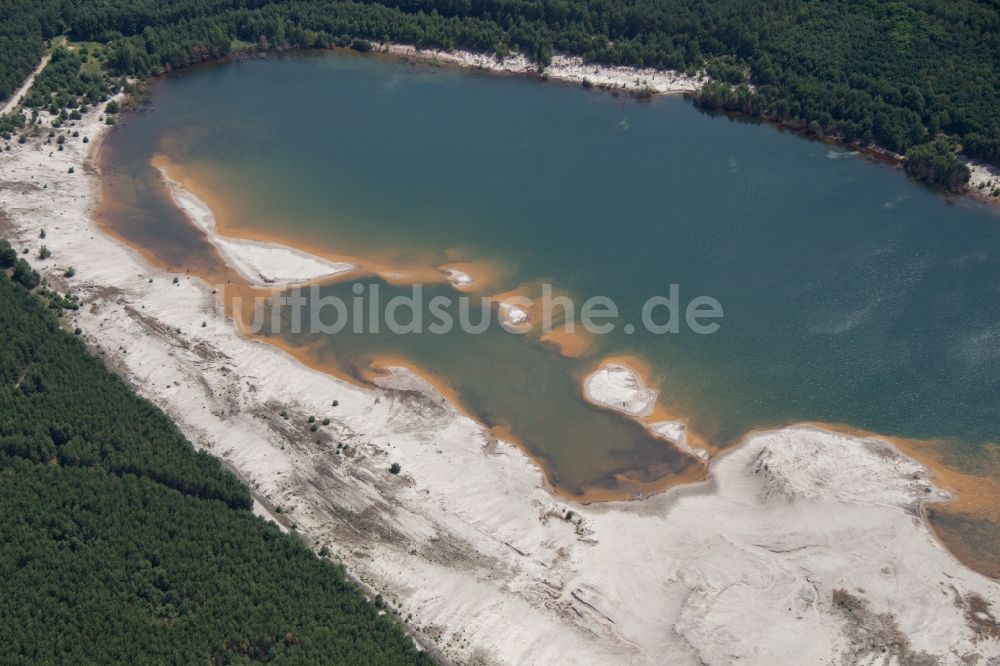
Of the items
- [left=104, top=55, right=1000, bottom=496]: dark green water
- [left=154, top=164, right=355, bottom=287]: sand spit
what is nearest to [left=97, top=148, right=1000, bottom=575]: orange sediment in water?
[left=154, top=164, right=355, bottom=287]: sand spit

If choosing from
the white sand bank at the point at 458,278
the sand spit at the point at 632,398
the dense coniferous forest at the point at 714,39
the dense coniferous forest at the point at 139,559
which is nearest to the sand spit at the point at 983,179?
the dense coniferous forest at the point at 714,39

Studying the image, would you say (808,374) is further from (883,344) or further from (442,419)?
(442,419)

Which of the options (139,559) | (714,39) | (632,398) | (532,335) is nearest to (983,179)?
(714,39)

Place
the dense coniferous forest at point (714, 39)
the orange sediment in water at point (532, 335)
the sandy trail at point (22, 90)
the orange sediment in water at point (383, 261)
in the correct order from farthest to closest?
the dense coniferous forest at point (714, 39) < the sandy trail at point (22, 90) < the orange sediment in water at point (383, 261) < the orange sediment in water at point (532, 335)

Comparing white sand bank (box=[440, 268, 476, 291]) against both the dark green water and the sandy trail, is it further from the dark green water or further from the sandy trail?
the sandy trail

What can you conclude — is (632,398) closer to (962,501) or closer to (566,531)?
(566,531)

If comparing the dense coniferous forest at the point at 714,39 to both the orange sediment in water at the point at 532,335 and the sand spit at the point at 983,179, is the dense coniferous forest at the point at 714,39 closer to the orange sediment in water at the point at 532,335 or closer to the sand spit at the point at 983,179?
the sand spit at the point at 983,179

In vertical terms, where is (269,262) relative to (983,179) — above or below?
below
